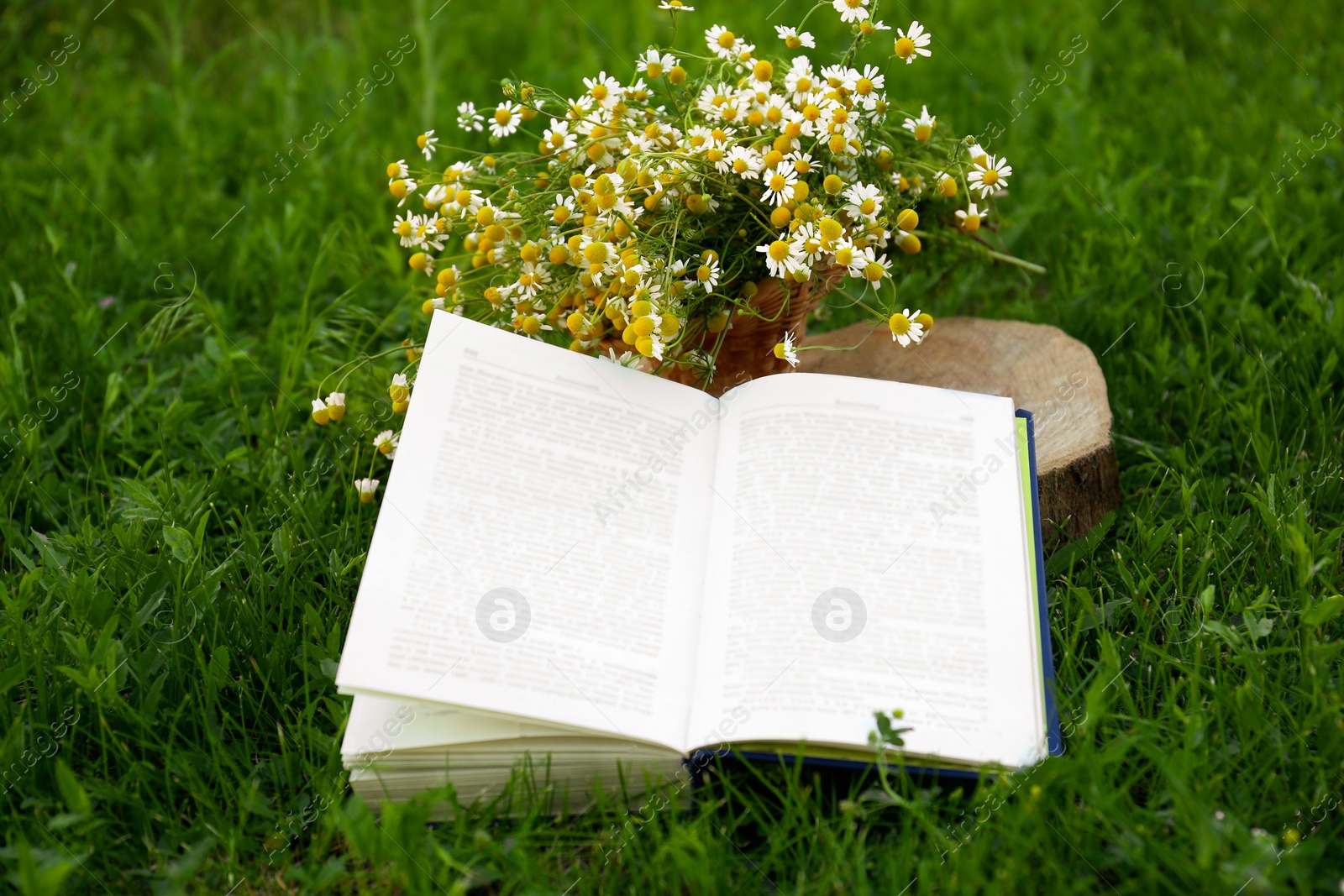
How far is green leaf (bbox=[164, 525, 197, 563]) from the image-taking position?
1.72 metres

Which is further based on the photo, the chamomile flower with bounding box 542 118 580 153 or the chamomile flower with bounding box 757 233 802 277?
the chamomile flower with bounding box 542 118 580 153

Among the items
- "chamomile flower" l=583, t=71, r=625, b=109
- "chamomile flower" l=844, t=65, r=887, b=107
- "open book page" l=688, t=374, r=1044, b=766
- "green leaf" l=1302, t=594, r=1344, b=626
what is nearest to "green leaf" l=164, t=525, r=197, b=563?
"open book page" l=688, t=374, r=1044, b=766

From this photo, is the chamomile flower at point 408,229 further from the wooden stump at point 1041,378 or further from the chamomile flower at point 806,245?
the wooden stump at point 1041,378

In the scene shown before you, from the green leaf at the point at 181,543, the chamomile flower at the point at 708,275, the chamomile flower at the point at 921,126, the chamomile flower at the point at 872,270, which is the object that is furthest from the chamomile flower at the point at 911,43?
the green leaf at the point at 181,543

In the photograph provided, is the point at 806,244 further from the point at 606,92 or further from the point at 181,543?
the point at 181,543

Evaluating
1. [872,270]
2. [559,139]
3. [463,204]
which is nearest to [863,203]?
[872,270]

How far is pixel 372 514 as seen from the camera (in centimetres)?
195

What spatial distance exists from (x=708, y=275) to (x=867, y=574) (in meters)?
0.52

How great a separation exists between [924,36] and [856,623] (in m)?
0.95

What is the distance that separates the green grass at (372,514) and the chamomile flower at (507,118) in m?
0.64

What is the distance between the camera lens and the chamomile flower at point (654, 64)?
1.71 metres

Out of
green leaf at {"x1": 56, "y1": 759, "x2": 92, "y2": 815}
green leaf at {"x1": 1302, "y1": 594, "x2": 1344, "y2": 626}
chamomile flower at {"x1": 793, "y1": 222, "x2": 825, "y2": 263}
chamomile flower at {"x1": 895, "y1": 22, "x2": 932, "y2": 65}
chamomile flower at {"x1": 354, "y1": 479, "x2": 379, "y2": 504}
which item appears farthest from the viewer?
chamomile flower at {"x1": 354, "y1": 479, "x2": 379, "y2": 504}

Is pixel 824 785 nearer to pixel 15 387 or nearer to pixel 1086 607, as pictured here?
pixel 1086 607

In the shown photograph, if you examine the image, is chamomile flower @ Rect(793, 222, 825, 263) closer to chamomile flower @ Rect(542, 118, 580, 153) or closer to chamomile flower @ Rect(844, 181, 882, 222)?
chamomile flower @ Rect(844, 181, 882, 222)
